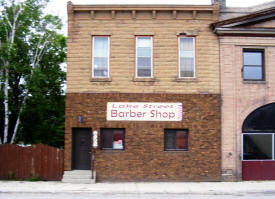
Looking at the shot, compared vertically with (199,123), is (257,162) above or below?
below

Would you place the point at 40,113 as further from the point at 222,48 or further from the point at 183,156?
the point at 222,48

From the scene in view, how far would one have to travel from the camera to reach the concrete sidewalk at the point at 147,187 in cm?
1199

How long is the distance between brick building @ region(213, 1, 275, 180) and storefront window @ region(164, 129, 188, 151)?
1.79 m

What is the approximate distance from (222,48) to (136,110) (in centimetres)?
503

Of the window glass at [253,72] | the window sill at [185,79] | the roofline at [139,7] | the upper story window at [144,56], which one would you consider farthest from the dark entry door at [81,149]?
the window glass at [253,72]

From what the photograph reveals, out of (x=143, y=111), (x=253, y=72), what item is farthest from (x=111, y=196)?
(x=253, y=72)

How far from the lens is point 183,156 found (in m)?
14.2

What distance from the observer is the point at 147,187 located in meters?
12.8

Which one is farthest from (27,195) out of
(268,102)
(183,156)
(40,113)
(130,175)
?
(268,102)

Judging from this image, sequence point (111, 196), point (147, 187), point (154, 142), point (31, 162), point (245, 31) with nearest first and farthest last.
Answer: point (111, 196)
point (147, 187)
point (154, 142)
point (31, 162)
point (245, 31)

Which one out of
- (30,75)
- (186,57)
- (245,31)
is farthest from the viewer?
(30,75)

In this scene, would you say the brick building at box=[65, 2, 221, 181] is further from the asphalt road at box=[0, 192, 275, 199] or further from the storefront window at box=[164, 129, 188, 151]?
the asphalt road at box=[0, 192, 275, 199]

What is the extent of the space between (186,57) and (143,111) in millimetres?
3309

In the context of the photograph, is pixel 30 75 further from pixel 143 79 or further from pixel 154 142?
pixel 154 142
